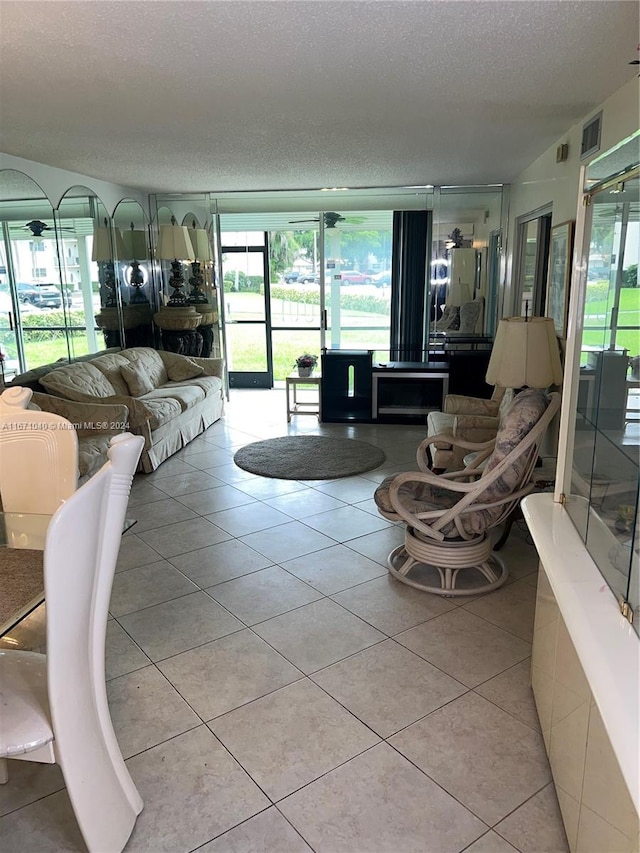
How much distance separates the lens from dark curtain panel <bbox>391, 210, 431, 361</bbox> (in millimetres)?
7590

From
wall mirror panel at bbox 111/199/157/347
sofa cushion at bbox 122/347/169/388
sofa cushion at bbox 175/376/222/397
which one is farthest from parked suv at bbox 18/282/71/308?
sofa cushion at bbox 175/376/222/397

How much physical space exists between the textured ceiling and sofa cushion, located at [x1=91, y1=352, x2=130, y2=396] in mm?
1755

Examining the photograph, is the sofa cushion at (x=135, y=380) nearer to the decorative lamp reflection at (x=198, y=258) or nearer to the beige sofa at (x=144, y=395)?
the beige sofa at (x=144, y=395)

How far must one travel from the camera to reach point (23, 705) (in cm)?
158

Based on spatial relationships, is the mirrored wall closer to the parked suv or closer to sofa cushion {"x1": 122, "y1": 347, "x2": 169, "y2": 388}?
the parked suv

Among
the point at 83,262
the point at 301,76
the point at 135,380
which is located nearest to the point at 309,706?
the point at 301,76

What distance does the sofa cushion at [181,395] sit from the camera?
233 inches

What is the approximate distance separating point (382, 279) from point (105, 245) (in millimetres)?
3472

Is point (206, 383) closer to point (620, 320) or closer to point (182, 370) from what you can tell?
point (182, 370)

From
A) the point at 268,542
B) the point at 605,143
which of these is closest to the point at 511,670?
the point at 268,542

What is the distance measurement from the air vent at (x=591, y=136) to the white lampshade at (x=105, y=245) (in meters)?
4.35

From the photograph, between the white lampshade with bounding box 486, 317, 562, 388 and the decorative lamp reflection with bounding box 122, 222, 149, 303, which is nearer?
the white lampshade with bounding box 486, 317, 562, 388

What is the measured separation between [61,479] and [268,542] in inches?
62.0

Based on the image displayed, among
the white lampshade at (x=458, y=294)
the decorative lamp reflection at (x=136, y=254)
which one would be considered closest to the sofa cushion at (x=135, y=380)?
the decorative lamp reflection at (x=136, y=254)
